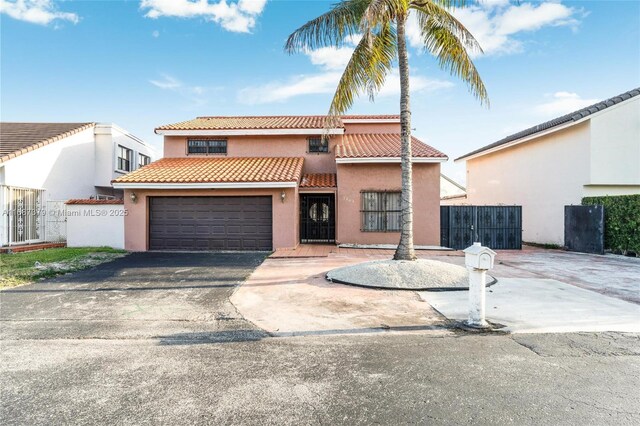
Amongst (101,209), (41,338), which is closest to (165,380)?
(41,338)

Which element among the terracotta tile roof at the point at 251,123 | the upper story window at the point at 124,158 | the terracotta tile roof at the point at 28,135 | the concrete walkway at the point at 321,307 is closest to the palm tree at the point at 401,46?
the concrete walkway at the point at 321,307

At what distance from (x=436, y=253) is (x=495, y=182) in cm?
1189

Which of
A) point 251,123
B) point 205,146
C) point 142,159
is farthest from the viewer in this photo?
point 142,159

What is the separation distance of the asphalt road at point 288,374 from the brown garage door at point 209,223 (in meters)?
8.46

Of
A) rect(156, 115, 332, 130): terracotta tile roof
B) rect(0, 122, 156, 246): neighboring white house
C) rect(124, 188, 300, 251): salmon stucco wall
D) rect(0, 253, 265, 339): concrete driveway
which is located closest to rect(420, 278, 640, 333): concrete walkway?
rect(0, 253, 265, 339): concrete driveway

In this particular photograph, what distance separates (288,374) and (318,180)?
42.2 ft

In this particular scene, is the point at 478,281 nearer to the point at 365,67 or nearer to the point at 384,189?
the point at 365,67

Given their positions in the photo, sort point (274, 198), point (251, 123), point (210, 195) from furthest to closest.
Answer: point (251, 123) < point (210, 195) < point (274, 198)

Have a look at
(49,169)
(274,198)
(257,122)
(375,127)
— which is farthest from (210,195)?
(375,127)

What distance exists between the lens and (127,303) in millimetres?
6973

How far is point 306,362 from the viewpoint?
4250 millimetres

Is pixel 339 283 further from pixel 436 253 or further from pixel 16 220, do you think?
pixel 16 220

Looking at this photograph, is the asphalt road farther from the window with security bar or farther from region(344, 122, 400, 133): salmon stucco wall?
region(344, 122, 400, 133): salmon stucco wall

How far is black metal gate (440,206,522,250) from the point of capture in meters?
16.1
